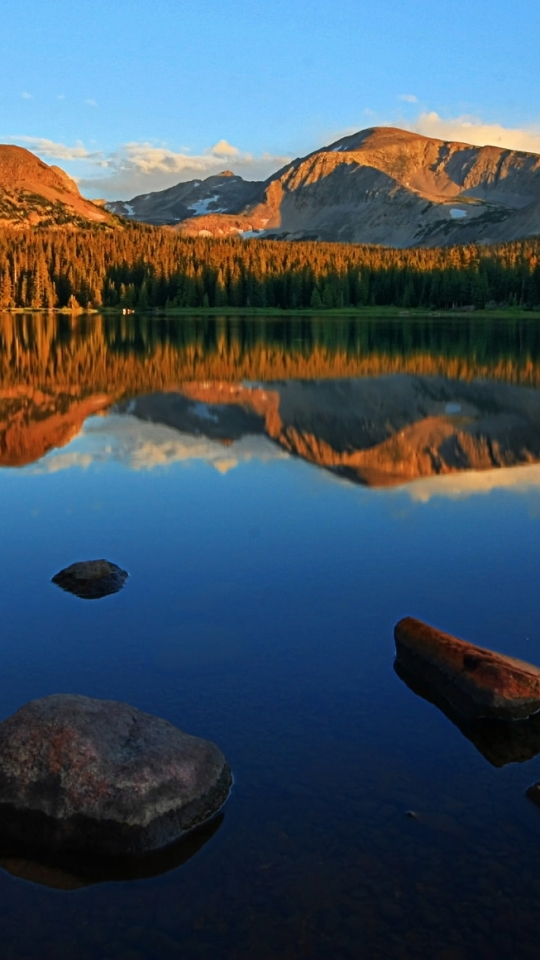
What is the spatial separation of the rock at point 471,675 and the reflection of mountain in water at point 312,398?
41.2ft

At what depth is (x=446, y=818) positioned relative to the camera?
9.45 m

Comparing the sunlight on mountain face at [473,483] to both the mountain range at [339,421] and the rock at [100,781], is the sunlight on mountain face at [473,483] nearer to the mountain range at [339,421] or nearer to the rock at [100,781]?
the mountain range at [339,421]

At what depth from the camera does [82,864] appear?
28.8 feet

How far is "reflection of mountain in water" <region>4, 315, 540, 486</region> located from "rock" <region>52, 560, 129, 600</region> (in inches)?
417

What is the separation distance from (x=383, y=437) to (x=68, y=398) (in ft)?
57.4

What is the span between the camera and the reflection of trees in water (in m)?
52.7

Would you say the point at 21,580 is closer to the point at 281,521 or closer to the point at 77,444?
the point at 281,521

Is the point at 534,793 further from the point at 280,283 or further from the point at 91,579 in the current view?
the point at 280,283

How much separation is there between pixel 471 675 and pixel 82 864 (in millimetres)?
5830

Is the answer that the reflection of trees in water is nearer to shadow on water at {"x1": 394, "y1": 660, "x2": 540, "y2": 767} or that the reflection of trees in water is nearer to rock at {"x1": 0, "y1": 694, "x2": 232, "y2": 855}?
shadow on water at {"x1": 394, "y1": 660, "x2": 540, "y2": 767}

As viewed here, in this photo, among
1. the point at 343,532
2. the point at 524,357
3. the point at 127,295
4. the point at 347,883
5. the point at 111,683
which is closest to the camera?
the point at 347,883

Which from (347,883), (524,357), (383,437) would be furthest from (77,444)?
(524,357)

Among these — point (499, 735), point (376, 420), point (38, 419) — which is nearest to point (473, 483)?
point (376, 420)

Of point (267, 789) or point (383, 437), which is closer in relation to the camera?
point (267, 789)
